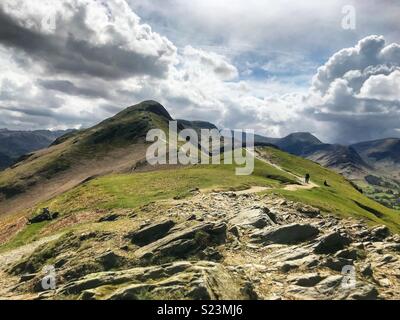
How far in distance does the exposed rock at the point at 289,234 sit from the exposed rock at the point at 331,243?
260cm

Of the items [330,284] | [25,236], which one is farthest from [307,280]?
[25,236]

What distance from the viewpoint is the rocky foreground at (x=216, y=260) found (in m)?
24.5

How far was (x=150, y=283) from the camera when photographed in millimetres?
25281

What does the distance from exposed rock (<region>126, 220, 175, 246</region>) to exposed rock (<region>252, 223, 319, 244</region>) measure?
8.07 meters

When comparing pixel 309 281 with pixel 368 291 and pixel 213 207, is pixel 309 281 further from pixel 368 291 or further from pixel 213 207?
pixel 213 207

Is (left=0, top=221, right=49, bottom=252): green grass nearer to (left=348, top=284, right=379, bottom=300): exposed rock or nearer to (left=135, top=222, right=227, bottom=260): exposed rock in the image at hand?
(left=135, top=222, right=227, bottom=260): exposed rock

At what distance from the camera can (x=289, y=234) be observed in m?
34.4

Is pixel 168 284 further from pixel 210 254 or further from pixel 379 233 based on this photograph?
pixel 379 233

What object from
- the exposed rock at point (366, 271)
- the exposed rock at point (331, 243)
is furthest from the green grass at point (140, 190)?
the exposed rock at point (366, 271)

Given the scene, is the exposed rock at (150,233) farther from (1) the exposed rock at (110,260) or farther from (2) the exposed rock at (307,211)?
(2) the exposed rock at (307,211)

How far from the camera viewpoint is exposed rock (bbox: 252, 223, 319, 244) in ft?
112

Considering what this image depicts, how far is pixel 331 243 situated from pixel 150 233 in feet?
51.2

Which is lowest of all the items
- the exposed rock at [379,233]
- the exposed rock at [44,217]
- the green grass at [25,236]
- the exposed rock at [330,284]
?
the green grass at [25,236]
